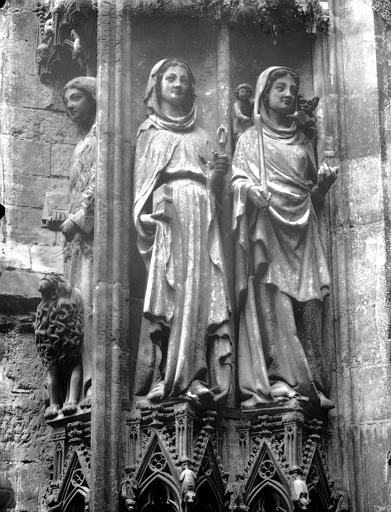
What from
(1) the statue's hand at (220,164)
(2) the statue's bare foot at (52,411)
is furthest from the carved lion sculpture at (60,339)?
(1) the statue's hand at (220,164)

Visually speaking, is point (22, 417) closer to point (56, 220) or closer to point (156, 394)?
point (156, 394)

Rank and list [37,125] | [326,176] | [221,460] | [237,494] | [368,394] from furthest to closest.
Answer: [37,125] < [326,176] < [368,394] < [221,460] < [237,494]

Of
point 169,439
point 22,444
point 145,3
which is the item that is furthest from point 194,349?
point 145,3

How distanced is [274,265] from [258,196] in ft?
1.74

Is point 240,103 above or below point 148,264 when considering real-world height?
above

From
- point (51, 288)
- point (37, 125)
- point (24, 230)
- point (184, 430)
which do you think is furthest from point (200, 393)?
point (37, 125)

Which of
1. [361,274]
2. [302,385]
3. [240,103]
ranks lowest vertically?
[302,385]

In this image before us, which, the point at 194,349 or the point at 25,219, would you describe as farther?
the point at 25,219

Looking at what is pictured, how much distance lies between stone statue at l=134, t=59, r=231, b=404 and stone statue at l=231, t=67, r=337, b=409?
0.68 feet

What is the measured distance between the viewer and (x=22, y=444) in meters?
14.0

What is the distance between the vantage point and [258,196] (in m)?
→ 13.7

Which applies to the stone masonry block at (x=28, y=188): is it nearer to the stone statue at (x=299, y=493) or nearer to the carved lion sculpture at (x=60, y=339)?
the carved lion sculpture at (x=60, y=339)

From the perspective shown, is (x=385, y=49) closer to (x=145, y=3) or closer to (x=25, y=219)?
(x=145, y=3)

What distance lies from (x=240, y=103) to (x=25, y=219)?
6.43 feet
